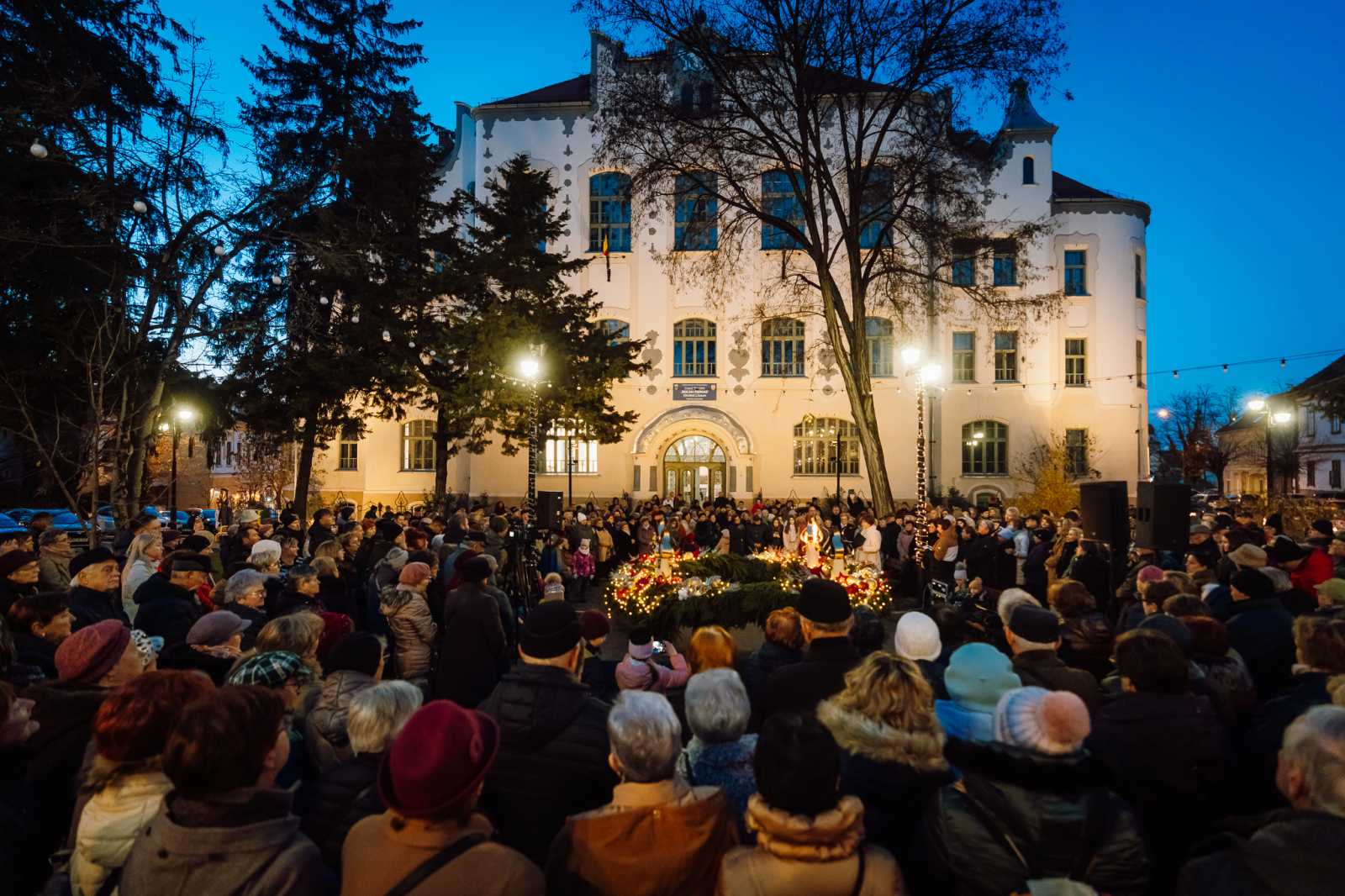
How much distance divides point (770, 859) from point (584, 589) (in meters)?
15.1

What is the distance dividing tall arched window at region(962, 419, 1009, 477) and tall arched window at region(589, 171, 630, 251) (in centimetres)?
1516

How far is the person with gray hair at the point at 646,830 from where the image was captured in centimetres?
247

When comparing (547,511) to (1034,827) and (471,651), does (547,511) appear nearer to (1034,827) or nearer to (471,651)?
(471,651)

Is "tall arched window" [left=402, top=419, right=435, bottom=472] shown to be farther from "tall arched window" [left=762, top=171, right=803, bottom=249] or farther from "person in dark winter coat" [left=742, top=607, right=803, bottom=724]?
"person in dark winter coat" [left=742, top=607, right=803, bottom=724]

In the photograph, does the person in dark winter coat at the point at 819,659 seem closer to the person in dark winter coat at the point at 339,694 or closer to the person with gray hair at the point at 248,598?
the person in dark winter coat at the point at 339,694

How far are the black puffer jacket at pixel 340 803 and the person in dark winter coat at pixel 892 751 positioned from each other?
1710mm

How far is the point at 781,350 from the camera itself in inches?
1252

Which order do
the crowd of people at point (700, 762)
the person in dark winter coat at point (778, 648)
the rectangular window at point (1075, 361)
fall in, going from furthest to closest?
the rectangular window at point (1075, 361)
the person in dark winter coat at point (778, 648)
the crowd of people at point (700, 762)

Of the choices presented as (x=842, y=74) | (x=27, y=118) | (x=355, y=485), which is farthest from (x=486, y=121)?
(x=27, y=118)

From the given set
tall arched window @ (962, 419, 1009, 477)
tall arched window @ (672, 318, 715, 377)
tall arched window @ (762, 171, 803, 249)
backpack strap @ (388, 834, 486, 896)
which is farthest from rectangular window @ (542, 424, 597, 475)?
backpack strap @ (388, 834, 486, 896)

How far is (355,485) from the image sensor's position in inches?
1266

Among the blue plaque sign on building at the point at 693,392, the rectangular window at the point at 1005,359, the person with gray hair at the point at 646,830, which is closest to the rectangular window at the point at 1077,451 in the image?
the rectangular window at the point at 1005,359

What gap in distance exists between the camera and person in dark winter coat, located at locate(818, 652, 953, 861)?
2979mm

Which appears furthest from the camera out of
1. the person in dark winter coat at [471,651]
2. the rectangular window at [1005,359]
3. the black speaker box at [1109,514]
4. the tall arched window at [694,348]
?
the rectangular window at [1005,359]
